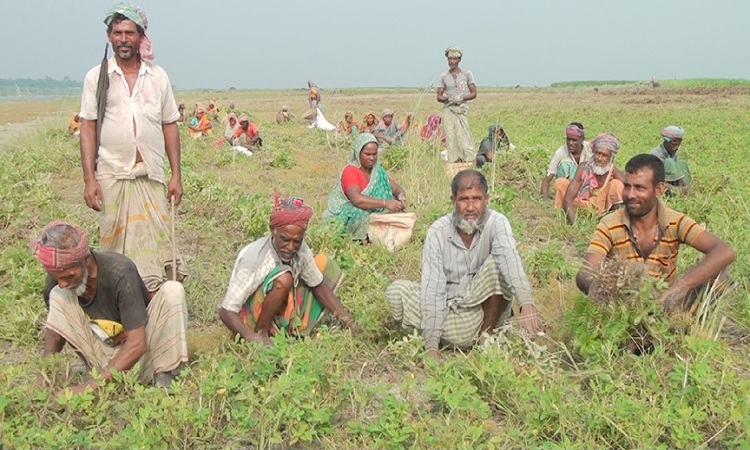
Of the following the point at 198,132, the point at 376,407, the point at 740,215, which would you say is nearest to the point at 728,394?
the point at 376,407

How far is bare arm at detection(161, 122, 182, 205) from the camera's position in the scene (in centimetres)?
438

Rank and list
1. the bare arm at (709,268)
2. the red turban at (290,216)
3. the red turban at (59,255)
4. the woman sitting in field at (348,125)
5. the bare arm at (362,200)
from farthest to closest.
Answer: the woman sitting in field at (348,125) → the bare arm at (362,200) → the red turban at (290,216) → the bare arm at (709,268) → the red turban at (59,255)

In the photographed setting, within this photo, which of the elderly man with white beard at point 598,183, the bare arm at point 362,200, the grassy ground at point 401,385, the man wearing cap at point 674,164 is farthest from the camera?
the man wearing cap at point 674,164

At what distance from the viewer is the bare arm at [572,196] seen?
6.44 meters

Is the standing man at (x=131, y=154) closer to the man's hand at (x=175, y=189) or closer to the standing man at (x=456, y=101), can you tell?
the man's hand at (x=175, y=189)

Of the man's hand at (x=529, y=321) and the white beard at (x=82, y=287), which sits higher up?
the white beard at (x=82, y=287)

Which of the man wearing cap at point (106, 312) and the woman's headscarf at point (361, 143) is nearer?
the man wearing cap at point (106, 312)

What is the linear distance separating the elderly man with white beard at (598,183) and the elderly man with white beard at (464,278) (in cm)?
275

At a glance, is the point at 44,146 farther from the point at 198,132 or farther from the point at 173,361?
the point at 173,361

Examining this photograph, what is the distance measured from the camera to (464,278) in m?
4.00

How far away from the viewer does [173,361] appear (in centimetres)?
348

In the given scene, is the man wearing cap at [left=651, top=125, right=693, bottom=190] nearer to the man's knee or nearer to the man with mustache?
the man with mustache

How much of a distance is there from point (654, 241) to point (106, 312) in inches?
113

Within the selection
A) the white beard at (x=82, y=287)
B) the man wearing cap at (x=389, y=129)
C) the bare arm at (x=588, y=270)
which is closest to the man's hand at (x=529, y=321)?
the bare arm at (x=588, y=270)
